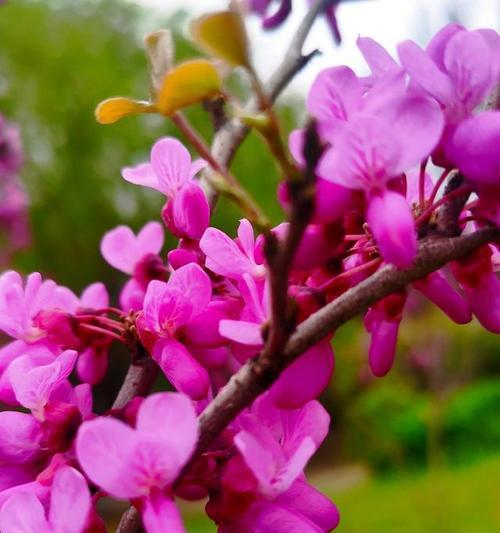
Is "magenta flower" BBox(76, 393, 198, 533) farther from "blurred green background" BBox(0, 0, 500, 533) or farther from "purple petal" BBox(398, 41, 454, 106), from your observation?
"blurred green background" BBox(0, 0, 500, 533)

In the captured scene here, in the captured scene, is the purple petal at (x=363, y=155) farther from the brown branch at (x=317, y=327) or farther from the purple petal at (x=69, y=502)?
the purple petal at (x=69, y=502)

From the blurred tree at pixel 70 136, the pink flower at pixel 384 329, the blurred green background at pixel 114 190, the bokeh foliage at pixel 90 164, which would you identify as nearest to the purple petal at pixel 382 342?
the pink flower at pixel 384 329

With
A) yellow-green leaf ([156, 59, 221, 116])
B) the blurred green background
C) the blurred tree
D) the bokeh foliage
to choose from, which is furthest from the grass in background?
yellow-green leaf ([156, 59, 221, 116])

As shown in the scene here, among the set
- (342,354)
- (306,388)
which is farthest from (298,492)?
(342,354)

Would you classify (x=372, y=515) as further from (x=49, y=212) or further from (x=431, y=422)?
(x=49, y=212)

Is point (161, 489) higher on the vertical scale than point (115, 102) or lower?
lower

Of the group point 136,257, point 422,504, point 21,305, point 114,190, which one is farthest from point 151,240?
point 114,190

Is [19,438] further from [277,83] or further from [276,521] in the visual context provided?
[277,83]
